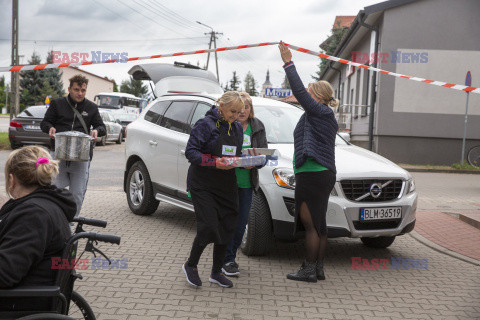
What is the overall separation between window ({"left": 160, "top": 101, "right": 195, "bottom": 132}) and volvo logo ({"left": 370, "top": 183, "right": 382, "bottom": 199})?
2575mm

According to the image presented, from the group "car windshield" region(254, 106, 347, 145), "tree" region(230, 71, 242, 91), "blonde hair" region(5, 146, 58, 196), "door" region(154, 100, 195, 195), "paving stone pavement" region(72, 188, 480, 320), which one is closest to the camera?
"blonde hair" region(5, 146, 58, 196)

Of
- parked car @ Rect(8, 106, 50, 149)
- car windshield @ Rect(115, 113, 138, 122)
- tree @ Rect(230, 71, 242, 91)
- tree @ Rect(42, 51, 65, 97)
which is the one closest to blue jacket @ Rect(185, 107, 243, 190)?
parked car @ Rect(8, 106, 50, 149)

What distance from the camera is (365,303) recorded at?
446 cm

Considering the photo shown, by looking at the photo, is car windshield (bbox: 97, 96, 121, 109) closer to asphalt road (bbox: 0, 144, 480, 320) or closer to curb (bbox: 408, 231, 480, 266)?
asphalt road (bbox: 0, 144, 480, 320)

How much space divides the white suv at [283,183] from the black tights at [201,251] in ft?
2.78

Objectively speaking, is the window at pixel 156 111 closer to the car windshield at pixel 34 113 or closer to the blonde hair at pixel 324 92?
the blonde hair at pixel 324 92

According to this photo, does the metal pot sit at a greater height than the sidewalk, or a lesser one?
greater

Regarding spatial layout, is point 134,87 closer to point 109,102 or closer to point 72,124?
point 109,102

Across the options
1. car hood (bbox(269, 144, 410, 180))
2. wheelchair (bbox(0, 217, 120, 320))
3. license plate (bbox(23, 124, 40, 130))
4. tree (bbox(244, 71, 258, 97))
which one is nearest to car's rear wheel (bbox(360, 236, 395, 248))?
car hood (bbox(269, 144, 410, 180))

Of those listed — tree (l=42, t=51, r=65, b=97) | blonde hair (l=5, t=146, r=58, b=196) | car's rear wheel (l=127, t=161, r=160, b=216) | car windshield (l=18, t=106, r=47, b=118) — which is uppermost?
tree (l=42, t=51, r=65, b=97)

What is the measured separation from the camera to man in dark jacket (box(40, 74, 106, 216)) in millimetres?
6004

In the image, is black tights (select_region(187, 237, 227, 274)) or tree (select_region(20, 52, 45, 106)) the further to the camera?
tree (select_region(20, 52, 45, 106))

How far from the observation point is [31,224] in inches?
98.1

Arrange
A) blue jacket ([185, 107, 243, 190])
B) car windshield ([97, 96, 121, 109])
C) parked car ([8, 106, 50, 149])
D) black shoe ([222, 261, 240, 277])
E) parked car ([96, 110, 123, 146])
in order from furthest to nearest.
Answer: car windshield ([97, 96, 121, 109]) < parked car ([96, 110, 123, 146]) < parked car ([8, 106, 50, 149]) < black shoe ([222, 261, 240, 277]) < blue jacket ([185, 107, 243, 190])
